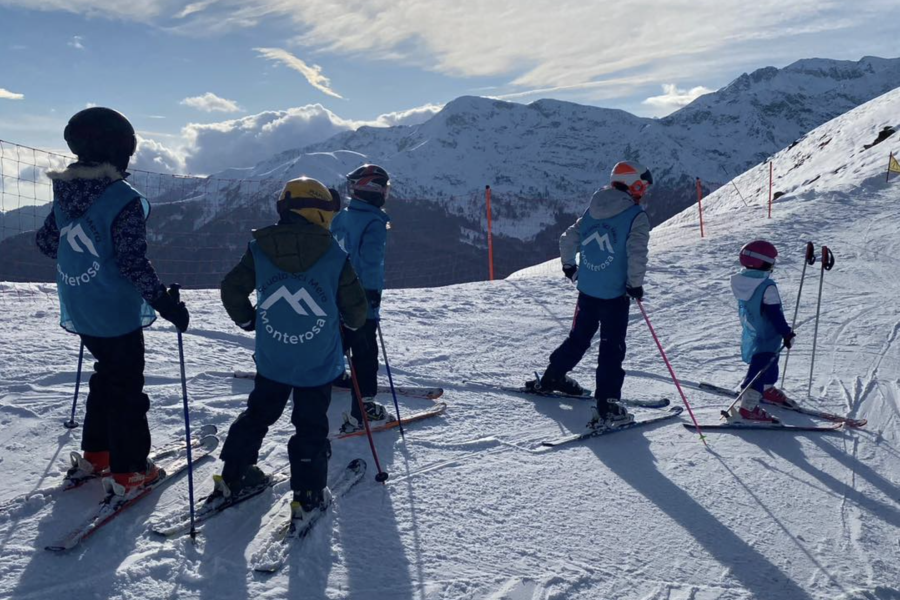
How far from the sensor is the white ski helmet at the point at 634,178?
4.84 m

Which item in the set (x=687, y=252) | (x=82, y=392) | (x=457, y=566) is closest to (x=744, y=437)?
(x=457, y=566)

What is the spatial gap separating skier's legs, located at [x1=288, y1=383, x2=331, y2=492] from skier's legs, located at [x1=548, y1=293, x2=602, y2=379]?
8.49ft

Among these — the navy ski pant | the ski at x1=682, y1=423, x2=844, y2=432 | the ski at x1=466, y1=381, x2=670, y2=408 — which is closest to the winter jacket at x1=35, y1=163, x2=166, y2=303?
the ski at x1=466, y1=381, x2=670, y2=408

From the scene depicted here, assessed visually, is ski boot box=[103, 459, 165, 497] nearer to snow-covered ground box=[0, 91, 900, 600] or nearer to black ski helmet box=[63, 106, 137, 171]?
snow-covered ground box=[0, 91, 900, 600]

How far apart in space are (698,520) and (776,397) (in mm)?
2499

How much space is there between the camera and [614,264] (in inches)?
193

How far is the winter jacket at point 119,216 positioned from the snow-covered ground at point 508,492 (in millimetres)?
1207

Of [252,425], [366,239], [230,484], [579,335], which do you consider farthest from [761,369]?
[230,484]

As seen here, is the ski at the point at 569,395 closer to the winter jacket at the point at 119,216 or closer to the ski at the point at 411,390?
the ski at the point at 411,390

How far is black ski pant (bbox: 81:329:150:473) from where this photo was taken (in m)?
3.39

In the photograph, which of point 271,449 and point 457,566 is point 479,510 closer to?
point 457,566

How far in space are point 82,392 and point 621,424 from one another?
13.5 feet

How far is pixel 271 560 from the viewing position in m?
2.95

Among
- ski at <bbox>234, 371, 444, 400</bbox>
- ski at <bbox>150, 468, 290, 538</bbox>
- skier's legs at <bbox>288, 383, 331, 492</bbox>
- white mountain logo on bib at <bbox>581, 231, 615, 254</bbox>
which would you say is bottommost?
ski at <bbox>150, 468, 290, 538</bbox>
